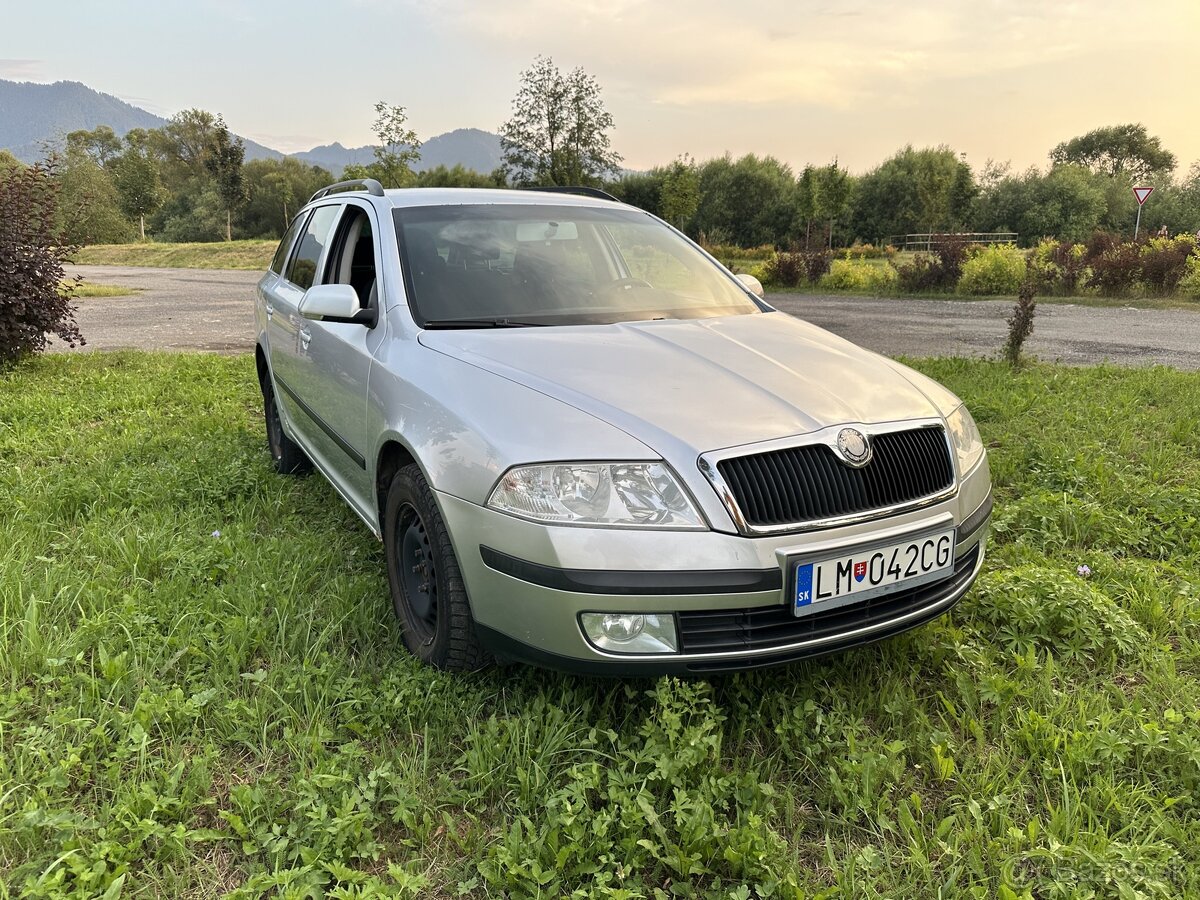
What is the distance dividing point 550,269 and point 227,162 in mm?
53776

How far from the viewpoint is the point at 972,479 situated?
8.04 feet

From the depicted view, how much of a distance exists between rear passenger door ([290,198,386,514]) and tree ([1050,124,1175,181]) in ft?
234

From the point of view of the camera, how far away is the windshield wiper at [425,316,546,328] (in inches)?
109

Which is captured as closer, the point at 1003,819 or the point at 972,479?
the point at 1003,819

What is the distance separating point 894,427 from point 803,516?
0.45 m

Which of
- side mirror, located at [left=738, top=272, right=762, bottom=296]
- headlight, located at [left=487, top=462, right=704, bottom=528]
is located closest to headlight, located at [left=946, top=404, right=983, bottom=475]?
headlight, located at [left=487, top=462, right=704, bottom=528]

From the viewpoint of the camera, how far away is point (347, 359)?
3129 millimetres

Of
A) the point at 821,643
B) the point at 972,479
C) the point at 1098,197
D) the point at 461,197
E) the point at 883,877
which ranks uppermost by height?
the point at 1098,197

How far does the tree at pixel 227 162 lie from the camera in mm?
48438

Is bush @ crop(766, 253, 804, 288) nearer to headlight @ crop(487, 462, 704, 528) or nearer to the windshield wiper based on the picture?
the windshield wiper

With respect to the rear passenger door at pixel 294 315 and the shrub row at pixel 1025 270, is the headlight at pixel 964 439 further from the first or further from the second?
the shrub row at pixel 1025 270

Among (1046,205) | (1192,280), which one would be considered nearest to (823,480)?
(1192,280)

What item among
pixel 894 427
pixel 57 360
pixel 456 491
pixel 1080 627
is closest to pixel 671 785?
pixel 456 491

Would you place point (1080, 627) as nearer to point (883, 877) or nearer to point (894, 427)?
point (894, 427)
